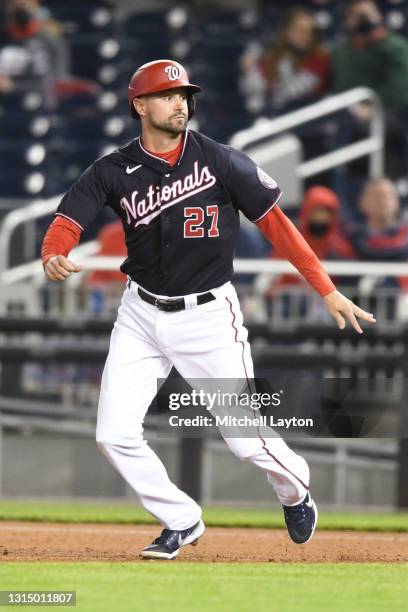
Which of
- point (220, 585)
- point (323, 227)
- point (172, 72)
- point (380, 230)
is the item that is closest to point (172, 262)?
point (172, 72)

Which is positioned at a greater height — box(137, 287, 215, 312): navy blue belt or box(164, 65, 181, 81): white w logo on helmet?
box(164, 65, 181, 81): white w logo on helmet

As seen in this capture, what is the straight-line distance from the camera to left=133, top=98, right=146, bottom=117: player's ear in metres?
5.98

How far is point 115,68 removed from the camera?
600 inches

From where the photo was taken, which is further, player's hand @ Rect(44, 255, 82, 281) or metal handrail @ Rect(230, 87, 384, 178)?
metal handrail @ Rect(230, 87, 384, 178)

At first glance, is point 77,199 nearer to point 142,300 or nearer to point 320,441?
point 142,300

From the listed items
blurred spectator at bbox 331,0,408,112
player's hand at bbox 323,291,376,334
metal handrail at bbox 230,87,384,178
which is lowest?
player's hand at bbox 323,291,376,334

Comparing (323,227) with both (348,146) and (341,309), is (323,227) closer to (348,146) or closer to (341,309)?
(348,146)

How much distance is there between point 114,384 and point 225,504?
347 cm

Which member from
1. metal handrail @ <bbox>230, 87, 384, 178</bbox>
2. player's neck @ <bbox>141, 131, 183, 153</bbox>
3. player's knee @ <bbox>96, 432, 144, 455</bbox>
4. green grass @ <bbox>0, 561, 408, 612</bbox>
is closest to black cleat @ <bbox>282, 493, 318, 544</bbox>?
green grass @ <bbox>0, 561, 408, 612</bbox>

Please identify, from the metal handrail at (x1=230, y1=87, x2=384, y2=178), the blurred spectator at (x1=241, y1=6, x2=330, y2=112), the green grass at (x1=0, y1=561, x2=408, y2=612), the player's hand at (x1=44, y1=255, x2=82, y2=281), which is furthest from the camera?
the blurred spectator at (x1=241, y1=6, x2=330, y2=112)

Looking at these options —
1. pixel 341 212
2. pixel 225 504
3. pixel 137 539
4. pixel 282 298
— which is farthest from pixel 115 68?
pixel 137 539

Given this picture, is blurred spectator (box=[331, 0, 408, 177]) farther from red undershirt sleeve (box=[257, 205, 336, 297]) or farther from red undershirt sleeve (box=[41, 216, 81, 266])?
red undershirt sleeve (box=[41, 216, 81, 266])

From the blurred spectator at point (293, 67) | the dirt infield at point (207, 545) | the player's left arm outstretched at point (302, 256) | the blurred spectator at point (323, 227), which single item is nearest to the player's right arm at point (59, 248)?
the player's left arm outstretched at point (302, 256)

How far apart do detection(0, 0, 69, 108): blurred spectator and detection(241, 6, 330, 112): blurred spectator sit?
2227 millimetres
